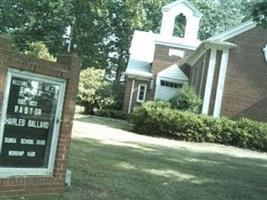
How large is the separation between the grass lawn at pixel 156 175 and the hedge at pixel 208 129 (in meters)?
5.42

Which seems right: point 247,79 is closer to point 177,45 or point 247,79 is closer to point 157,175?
point 177,45

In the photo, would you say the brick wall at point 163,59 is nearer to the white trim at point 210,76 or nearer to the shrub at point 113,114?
the shrub at point 113,114

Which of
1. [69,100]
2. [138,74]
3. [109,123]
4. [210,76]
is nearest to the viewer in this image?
[69,100]

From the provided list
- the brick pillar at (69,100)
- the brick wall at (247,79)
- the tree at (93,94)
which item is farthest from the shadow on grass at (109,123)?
the brick pillar at (69,100)

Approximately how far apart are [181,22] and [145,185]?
5442 cm

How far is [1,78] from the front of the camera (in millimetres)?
7250

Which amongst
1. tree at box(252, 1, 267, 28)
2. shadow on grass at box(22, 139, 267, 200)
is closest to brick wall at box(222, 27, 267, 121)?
shadow on grass at box(22, 139, 267, 200)

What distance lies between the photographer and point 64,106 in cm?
827

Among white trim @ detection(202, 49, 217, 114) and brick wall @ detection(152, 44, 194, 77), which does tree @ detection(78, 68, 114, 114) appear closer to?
brick wall @ detection(152, 44, 194, 77)

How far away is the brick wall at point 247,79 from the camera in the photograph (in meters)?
28.5

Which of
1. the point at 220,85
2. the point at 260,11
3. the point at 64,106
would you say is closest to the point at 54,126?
the point at 64,106

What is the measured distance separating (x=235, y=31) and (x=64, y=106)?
21.4 meters

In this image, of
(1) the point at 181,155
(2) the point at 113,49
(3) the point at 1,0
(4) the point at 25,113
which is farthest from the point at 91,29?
(4) the point at 25,113

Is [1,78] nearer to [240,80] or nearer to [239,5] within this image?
[240,80]
